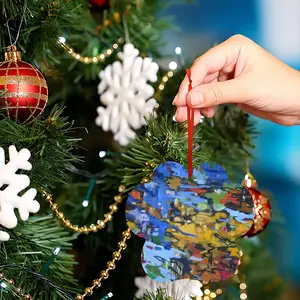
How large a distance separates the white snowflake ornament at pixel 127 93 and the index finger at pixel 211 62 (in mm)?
106

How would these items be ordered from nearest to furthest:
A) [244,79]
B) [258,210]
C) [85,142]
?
[244,79] → [258,210] → [85,142]

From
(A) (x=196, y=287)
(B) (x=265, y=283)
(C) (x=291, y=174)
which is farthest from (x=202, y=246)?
(C) (x=291, y=174)

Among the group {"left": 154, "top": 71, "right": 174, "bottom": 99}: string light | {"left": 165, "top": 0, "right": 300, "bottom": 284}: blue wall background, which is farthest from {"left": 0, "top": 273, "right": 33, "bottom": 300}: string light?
{"left": 165, "top": 0, "right": 300, "bottom": 284}: blue wall background

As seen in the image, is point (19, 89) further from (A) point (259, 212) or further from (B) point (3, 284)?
(A) point (259, 212)

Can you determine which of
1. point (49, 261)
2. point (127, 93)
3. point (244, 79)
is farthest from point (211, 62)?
point (49, 261)

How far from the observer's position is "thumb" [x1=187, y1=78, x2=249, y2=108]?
1.80 ft

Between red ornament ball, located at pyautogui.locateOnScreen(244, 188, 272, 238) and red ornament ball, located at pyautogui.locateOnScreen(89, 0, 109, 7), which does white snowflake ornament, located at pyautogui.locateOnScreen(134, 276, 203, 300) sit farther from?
red ornament ball, located at pyautogui.locateOnScreen(89, 0, 109, 7)

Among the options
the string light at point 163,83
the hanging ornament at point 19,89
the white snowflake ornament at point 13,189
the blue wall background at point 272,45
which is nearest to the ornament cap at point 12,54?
the hanging ornament at point 19,89

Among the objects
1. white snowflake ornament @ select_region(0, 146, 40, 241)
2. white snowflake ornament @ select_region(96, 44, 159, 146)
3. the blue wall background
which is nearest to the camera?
white snowflake ornament @ select_region(0, 146, 40, 241)

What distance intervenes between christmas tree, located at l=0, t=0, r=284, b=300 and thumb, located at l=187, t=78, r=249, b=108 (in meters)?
0.05

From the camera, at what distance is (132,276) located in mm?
790

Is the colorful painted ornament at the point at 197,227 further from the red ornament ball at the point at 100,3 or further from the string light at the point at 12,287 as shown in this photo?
the red ornament ball at the point at 100,3

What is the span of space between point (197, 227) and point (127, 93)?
0.24 m

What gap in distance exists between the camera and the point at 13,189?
0.49m
